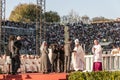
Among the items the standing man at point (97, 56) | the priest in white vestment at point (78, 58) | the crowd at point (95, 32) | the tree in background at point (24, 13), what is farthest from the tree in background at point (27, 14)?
the standing man at point (97, 56)

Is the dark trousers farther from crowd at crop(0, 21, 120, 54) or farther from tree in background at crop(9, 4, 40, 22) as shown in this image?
tree in background at crop(9, 4, 40, 22)

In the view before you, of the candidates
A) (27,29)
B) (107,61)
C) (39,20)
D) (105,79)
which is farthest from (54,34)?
(105,79)

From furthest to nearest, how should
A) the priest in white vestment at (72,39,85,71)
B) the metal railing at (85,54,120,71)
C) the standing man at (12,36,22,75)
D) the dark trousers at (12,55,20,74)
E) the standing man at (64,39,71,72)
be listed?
the metal railing at (85,54,120,71) < the priest in white vestment at (72,39,85,71) < the standing man at (64,39,71,72) < the dark trousers at (12,55,20,74) < the standing man at (12,36,22,75)

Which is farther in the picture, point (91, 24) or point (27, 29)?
point (91, 24)

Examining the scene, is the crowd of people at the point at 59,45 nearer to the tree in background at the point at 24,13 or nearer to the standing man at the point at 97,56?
the standing man at the point at 97,56

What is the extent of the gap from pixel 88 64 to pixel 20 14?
2102 inches

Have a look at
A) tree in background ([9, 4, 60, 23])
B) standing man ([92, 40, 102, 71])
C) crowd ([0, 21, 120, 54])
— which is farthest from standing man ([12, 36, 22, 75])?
tree in background ([9, 4, 60, 23])

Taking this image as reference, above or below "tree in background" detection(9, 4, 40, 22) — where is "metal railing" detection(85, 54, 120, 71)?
below

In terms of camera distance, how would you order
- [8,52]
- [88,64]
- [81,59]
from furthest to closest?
1. [88,64]
2. [81,59]
3. [8,52]

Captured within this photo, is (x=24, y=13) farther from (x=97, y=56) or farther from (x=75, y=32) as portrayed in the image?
(x=97, y=56)

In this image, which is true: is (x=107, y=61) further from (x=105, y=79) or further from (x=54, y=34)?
(x=54, y=34)

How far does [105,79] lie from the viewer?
41.4ft

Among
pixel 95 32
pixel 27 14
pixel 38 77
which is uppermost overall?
pixel 27 14

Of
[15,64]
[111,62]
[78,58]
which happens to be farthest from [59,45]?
[15,64]
